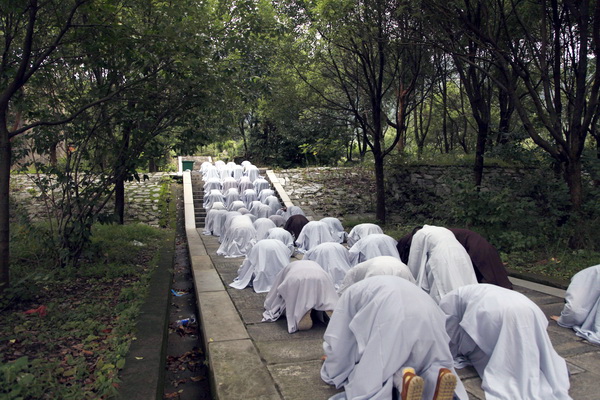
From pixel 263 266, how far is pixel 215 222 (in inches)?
290

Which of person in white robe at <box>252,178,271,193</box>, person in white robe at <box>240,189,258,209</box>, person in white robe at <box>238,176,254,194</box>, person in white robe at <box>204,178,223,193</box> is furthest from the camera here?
person in white robe at <box>238,176,254,194</box>

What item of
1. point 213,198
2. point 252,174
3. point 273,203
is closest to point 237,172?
point 252,174

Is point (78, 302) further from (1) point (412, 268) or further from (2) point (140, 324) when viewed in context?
(1) point (412, 268)

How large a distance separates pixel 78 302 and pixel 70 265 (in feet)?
6.31

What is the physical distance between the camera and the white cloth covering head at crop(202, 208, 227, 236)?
595 inches

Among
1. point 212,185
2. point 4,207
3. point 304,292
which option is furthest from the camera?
point 212,185

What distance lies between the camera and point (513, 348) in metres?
4.23

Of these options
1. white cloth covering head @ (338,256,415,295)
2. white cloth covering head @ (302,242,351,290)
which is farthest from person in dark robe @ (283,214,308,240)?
white cloth covering head @ (338,256,415,295)

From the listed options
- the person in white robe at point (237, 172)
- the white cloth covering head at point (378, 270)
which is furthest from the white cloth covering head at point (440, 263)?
the person in white robe at point (237, 172)

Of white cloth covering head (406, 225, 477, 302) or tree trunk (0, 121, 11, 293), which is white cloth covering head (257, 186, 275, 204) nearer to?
white cloth covering head (406, 225, 477, 302)

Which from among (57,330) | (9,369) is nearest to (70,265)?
(57,330)

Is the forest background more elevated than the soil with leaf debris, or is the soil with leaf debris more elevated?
the forest background

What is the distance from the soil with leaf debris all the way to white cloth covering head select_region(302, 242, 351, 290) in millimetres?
2329

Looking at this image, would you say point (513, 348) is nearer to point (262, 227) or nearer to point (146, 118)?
point (146, 118)
